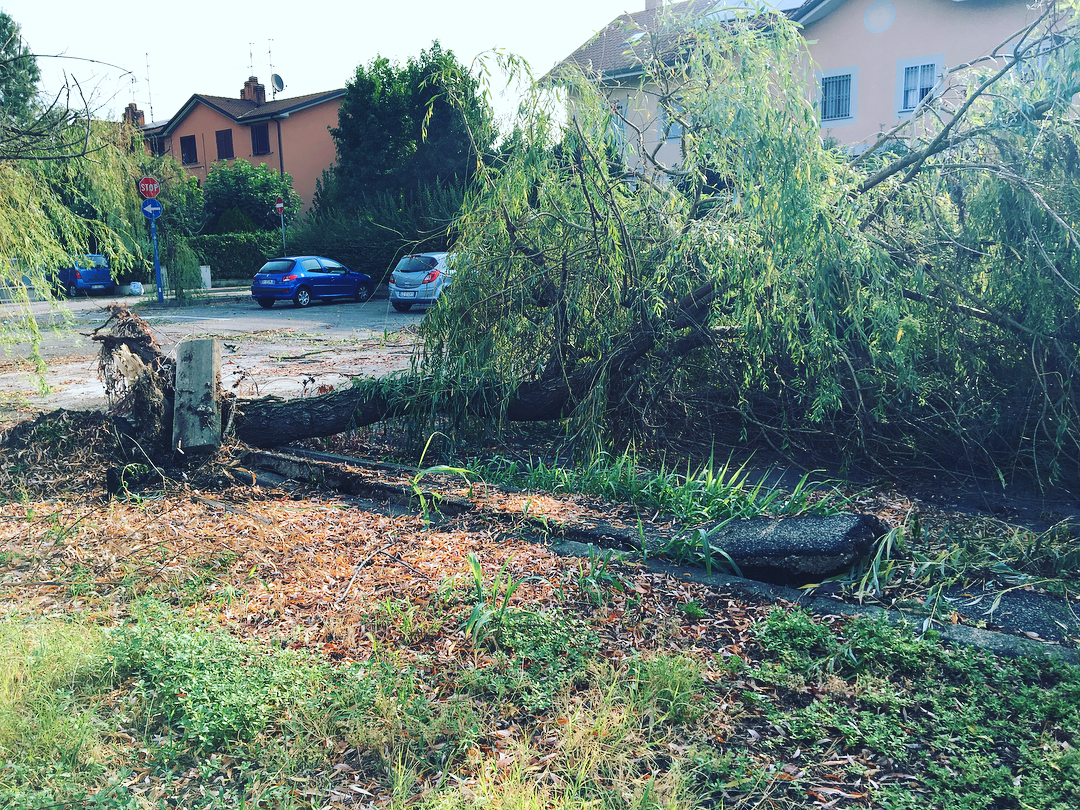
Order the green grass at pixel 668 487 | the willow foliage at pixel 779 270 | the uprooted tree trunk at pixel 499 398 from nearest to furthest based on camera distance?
the green grass at pixel 668 487 → the willow foliage at pixel 779 270 → the uprooted tree trunk at pixel 499 398

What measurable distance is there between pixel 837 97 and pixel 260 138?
30896 mm

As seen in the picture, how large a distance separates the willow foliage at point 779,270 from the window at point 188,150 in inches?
1808

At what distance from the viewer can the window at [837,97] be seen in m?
22.4

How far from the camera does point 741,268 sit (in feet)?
18.2

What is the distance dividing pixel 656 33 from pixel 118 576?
517 centimetres

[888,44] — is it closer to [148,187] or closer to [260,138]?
[148,187]

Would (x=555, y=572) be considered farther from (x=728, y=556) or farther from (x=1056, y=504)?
(x=1056, y=504)

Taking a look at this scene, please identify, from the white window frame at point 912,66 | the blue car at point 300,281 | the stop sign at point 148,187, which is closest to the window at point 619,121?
the blue car at point 300,281

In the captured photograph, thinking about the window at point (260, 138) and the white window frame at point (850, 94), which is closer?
the white window frame at point (850, 94)

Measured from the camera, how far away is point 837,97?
893 inches

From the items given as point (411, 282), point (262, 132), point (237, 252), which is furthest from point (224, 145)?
point (411, 282)

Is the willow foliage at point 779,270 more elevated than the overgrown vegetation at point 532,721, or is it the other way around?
the willow foliage at point 779,270

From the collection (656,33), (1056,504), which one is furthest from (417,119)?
(1056,504)

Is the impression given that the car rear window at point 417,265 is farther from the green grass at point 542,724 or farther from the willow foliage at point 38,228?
the green grass at point 542,724
